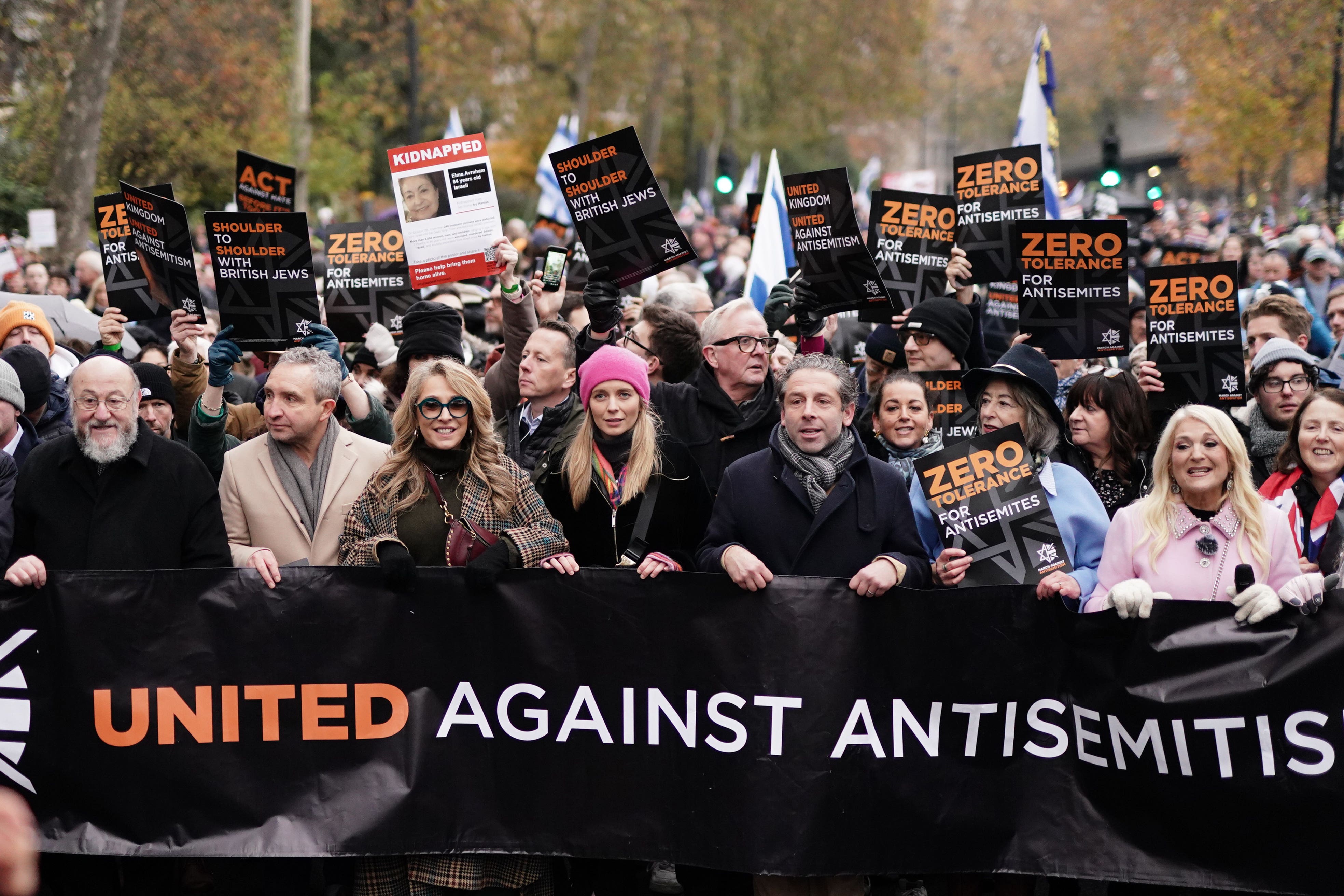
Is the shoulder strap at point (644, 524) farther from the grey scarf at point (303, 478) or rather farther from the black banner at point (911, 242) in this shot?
the black banner at point (911, 242)

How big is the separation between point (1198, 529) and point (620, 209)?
3.31 meters

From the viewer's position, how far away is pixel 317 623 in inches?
199

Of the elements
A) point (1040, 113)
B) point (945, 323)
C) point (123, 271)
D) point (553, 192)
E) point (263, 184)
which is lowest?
point (945, 323)

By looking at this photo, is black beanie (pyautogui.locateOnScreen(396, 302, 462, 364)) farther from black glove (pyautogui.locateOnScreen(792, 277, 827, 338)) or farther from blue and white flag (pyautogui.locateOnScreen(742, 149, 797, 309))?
blue and white flag (pyautogui.locateOnScreen(742, 149, 797, 309))

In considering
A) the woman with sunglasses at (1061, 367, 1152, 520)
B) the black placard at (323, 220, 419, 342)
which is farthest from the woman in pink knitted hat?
the black placard at (323, 220, 419, 342)

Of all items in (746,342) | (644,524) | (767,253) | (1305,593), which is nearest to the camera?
(1305,593)

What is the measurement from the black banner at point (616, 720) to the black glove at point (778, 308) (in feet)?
10.0

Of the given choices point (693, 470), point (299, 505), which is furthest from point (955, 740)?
point (299, 505)

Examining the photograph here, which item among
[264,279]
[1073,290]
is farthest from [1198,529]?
[264,279]

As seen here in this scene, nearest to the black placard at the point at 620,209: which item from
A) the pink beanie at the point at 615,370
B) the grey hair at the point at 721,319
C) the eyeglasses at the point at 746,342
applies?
the grey hair at the point at 721,319

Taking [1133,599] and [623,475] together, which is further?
[623,475]

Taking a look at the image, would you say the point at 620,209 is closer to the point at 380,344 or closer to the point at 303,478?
the point at 380,344

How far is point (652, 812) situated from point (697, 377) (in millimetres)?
2061

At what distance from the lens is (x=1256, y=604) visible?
4.64 m
